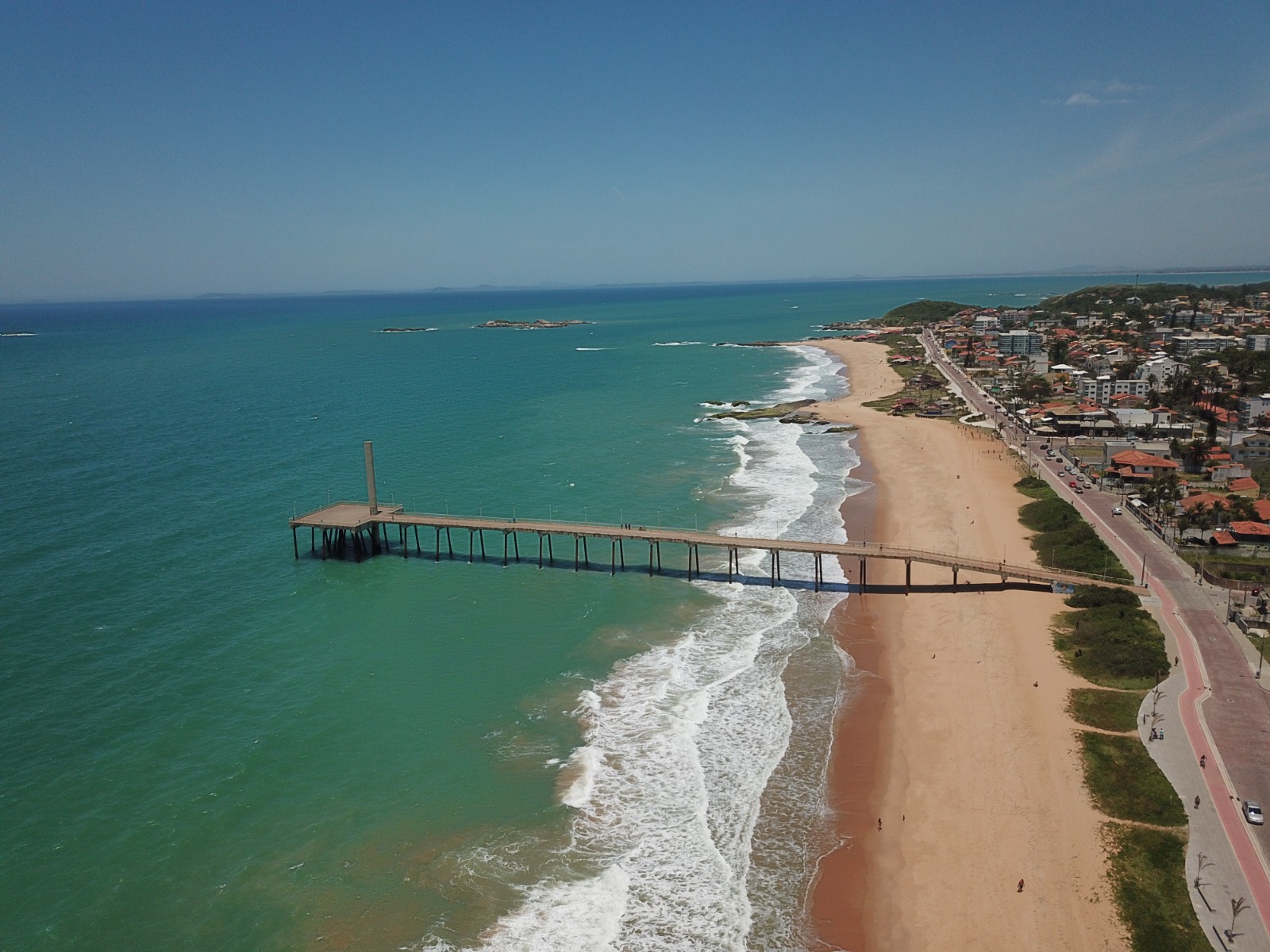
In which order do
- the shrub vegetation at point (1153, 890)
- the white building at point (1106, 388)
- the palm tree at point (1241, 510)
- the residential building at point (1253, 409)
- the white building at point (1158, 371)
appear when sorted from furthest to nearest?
the white building at point (1158, 371)
the white building at point (1106, 388)
the residential building at point (1253, 409)
the palm tree at point (1241, 510)
the shrub vegetation at point (1153, 890)

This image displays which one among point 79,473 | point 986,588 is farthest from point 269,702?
point 79,473

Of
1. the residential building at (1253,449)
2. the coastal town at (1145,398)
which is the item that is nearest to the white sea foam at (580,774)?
the coastal town at (1145,398)

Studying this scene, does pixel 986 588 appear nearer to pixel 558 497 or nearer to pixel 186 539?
pixel 558 497

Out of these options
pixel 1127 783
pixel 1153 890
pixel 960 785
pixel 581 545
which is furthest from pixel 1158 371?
pixel 1153 890

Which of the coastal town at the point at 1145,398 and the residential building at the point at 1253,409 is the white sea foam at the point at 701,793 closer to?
the coastal town at the point at 1145,398

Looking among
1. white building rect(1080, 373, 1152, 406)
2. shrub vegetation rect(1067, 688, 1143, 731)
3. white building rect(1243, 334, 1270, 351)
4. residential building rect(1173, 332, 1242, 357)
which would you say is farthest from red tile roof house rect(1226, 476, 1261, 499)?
white building rect(1243, 334, 1270, 351)

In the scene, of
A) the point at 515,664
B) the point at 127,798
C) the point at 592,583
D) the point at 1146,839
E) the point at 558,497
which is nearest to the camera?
the point at 1146,839

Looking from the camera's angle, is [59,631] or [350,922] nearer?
[350,922]
